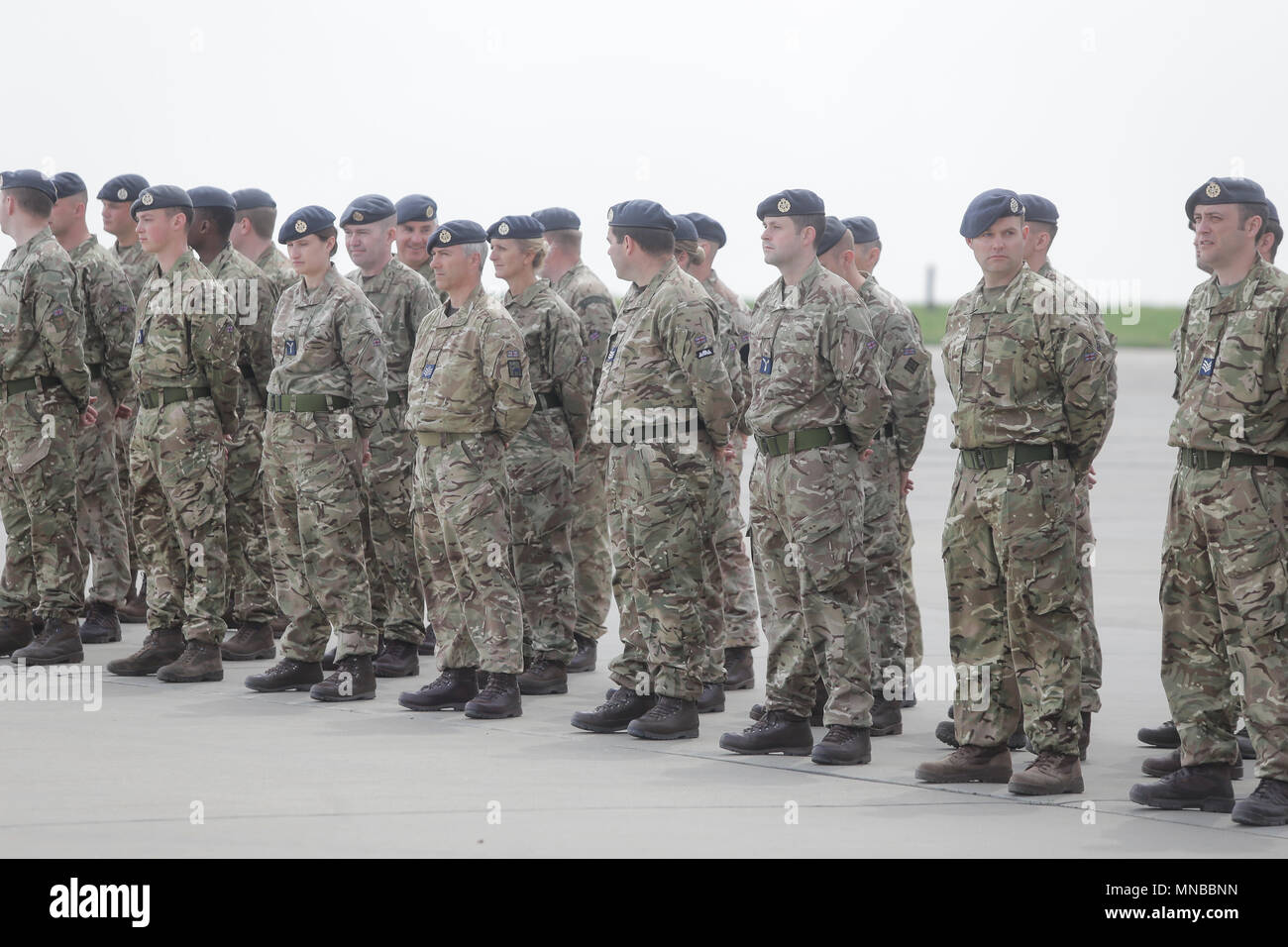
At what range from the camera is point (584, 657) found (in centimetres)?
916

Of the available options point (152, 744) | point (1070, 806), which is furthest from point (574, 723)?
point (1070, 806)

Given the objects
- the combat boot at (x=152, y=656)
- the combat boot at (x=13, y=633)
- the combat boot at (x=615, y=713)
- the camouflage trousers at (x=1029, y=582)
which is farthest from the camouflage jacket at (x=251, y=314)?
the camouflage trousers at (x=1029, y=582)

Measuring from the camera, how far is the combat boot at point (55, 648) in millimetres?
8891

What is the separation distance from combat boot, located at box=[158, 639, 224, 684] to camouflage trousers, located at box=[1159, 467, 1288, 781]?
4.69 metres

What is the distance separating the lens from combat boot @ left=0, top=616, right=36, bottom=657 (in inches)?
359

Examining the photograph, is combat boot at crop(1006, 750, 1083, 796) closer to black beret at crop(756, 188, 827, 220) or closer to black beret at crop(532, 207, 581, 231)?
black beret at crop(756, 188, 827, 220)

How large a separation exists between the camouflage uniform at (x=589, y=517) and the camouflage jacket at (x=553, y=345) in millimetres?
612

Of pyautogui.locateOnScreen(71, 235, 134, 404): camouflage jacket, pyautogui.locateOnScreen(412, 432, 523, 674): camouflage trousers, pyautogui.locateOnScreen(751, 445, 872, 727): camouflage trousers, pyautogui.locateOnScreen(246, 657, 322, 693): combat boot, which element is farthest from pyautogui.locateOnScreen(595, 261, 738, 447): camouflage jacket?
pyautogui.locateOnScreen(71, 235, 134, 404): camouflage jacket

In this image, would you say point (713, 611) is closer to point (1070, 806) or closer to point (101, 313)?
point (1070, 806)

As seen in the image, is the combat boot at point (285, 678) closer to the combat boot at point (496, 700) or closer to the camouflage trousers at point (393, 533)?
the camouflage trousers at point (393, 533)

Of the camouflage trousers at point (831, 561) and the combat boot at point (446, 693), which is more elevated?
the camouflage trousers at point (831, 561)

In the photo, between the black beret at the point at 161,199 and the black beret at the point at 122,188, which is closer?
the black beret at the point at 161,199

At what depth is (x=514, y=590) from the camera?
24.9 feet

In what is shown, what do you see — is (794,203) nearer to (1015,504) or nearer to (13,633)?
(1015,504)
